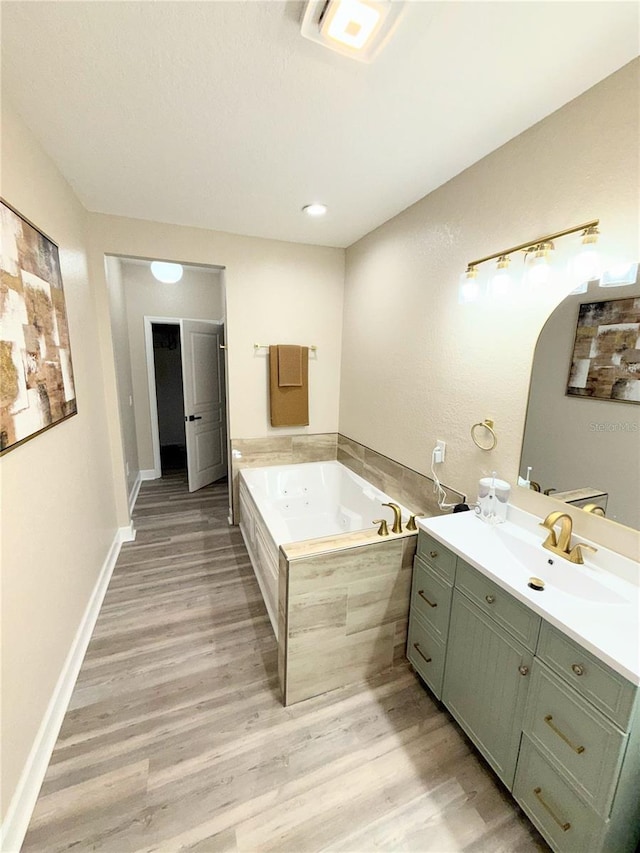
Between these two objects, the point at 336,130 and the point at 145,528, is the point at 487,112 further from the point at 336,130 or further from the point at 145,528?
the point at 145,528

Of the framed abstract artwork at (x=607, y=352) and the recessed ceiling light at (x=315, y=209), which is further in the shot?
the recessed ceiling light at (x=315, y=209)

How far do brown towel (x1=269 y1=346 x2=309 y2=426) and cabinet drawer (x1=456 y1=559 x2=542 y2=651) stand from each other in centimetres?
205

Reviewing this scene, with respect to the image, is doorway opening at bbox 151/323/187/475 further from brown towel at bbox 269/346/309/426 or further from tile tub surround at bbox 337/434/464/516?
tile tub surround at bbox 337/434/464/516

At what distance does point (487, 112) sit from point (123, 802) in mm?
3066

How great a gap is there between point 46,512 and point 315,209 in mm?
2353

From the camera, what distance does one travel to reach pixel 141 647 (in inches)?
78.8

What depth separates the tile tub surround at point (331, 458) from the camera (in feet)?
8.12

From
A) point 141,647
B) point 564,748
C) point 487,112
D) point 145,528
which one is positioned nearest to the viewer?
point 564,748

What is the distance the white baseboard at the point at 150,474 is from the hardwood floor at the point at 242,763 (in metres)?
2.61

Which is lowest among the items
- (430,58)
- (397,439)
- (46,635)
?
(46,635)

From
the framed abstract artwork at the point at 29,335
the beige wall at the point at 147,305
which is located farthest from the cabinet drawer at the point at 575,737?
the beige wall at the point at 147,305

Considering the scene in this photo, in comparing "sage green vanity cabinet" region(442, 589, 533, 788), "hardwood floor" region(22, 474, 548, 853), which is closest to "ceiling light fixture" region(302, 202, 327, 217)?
"sage green vanity cabinet" region(442, 589, 533, 788)

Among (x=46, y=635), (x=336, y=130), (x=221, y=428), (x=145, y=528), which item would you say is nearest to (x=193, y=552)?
(x=145, y=528)

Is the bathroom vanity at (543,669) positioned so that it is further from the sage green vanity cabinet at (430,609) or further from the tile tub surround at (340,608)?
the tile tub surround at (340,608)
